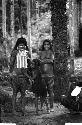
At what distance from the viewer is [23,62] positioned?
10.0 m

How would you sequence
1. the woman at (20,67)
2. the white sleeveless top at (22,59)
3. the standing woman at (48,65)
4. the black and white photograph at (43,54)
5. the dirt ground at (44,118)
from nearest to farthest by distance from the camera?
the dirt ground at (44,118) → the woman at (20,67) → the white sleeveless top at (22,59) → the black and white photograph at (43,54) → the standing woman at (48,65)

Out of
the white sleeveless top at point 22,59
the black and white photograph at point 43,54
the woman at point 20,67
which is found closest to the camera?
the woman at point 20,67

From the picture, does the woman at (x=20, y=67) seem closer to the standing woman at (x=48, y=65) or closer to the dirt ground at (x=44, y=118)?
the dirt ground at (x=44, y=118)

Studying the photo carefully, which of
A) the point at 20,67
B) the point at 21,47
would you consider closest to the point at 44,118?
the point at 20,67

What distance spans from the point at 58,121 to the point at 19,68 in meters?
1.90

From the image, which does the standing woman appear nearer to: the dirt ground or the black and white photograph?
the black and white photograph

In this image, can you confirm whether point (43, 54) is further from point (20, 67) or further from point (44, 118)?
point (44, 118)

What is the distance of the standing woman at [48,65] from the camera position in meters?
10.9

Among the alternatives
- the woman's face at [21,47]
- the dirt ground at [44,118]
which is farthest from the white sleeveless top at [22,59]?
the dirt ground at [44,118]

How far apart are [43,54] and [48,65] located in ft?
1.32

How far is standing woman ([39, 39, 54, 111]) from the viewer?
1087 centimetres

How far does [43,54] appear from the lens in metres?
10.9

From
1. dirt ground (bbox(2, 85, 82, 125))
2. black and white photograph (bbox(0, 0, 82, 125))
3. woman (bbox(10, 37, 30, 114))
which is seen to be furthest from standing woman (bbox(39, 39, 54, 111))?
woman (bbox(10, 37, 30, 114))

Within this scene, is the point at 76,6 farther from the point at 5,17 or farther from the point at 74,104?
the point at 74,104
